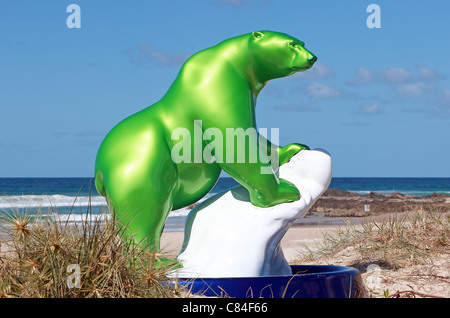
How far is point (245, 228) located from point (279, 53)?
1313 mm

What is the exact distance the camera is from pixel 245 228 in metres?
4.21

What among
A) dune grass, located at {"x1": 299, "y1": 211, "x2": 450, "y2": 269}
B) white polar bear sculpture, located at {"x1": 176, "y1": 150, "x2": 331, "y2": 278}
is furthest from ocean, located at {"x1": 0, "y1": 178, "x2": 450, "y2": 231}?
dune grass, located at {"x1": 299, "y1": 211, "x2": 450, "y2": 269}

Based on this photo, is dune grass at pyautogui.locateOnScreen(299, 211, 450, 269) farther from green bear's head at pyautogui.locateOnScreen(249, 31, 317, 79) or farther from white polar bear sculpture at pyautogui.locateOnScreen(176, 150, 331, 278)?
green bear's head at pyautogui.locateOnScreen(249, 31, 317, 79)

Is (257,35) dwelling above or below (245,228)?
above

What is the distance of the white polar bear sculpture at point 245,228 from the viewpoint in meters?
4.15

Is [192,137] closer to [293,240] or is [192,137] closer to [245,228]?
[245,228]

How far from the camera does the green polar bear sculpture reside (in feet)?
13.5

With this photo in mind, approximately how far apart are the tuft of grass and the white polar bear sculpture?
63cm

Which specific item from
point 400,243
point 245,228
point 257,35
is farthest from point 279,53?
point 400,243

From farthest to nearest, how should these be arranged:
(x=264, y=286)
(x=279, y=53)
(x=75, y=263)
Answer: (x=279, y=53) < (x=264, y=286) < (x=75, y=263)

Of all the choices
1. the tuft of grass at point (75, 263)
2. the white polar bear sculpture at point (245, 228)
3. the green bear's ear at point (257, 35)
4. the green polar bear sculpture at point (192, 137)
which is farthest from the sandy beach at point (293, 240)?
the tuft of grass at point (75, 263)
